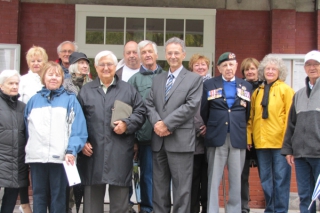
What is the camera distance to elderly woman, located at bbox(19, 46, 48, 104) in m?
6.17

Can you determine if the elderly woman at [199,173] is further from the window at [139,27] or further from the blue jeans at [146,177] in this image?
the window at [139,27]

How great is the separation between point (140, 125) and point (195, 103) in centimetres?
67

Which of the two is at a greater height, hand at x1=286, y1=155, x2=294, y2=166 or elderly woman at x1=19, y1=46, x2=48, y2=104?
elderly woman at x1=19, y1=46, x2=48, y2=104

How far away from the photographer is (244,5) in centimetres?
868

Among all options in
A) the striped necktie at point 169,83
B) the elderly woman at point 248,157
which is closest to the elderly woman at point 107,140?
the striped necktie at point 169,83

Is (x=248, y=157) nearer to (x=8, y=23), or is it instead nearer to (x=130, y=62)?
(x=130, y=62)

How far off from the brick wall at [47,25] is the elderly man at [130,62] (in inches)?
87.2

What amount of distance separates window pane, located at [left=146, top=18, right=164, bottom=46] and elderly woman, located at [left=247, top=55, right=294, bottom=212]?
2.81 m

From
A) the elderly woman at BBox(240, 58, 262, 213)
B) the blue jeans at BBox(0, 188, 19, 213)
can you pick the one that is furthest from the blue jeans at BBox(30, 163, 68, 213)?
the elderly woman at BBox(240, 58, 262, 213)

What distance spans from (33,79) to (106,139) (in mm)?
1445

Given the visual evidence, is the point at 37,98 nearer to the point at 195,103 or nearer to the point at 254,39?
the point at 195,103

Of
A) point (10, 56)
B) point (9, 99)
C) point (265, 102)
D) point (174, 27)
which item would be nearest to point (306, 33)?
point (174, 27)

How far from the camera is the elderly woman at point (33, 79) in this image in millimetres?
6168

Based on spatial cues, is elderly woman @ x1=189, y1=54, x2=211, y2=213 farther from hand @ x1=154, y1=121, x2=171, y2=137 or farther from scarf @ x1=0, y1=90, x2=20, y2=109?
scarf @ x1=0, y1=90, x2=20, y2=109
